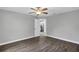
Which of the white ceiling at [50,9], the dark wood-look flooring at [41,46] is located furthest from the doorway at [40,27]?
the white ceiling at [50,9]

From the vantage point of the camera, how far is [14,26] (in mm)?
1522

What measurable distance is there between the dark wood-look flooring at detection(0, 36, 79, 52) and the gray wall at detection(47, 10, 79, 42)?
0.12 m

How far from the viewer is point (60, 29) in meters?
1.62

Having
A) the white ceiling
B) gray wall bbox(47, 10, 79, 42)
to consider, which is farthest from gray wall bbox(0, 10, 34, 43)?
gray wall bbox(47, 10, 79, 42)

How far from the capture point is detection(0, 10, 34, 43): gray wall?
146cm

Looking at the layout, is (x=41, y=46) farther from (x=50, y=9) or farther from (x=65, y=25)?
(x=50, y=9)

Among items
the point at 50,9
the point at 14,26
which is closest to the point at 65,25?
the point at 50,9

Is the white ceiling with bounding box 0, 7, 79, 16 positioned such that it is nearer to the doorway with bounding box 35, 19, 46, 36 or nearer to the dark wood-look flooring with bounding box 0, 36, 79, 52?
the doorway with bounding box 35, 19, 46, 36

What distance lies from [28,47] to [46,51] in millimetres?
347

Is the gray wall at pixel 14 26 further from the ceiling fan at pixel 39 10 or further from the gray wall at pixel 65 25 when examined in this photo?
the gray wall at pixel 65 25

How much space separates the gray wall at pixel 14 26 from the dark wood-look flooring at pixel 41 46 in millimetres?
119

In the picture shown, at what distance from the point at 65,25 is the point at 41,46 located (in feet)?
2.00
